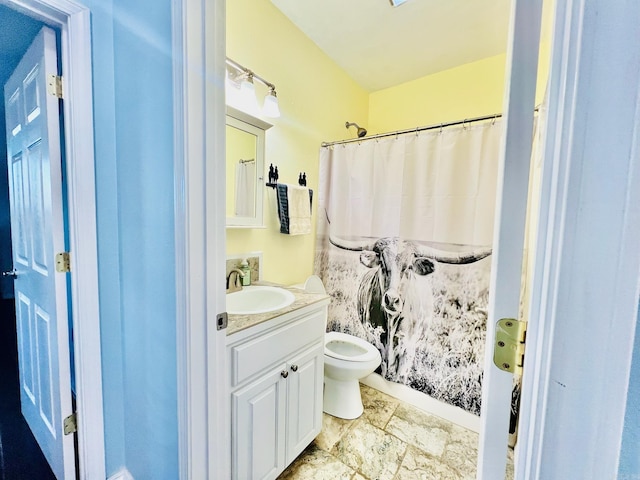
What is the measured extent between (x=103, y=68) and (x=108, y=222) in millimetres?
597

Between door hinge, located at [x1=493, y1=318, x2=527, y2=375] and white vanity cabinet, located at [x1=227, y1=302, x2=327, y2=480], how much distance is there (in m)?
0.81

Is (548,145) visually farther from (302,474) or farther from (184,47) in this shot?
(302,474)

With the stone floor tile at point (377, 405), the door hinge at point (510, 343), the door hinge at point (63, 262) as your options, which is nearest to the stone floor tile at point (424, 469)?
the stone floor tile at point (377, 405)

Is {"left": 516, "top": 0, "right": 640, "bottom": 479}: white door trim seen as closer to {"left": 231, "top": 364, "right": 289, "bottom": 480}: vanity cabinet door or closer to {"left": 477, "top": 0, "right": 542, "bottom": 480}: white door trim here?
{"left": 477, "top": 0, "right": 542, "bottom": 480}: white door trim

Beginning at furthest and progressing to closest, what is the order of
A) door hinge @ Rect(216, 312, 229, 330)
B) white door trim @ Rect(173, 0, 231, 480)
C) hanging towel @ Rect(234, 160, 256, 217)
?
hanging towel @ Rect(234, 160, 256, 217), door hinge @ Rect(216, 312, 229, 330), white door trim @ Rect(173, 0, 231, 480)

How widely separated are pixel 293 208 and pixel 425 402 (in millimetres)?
1611

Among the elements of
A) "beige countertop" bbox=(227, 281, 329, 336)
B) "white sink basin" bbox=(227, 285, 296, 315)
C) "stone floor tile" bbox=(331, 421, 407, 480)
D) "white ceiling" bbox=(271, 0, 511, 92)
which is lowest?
"stone floor tile" bbox=(331, 421, 407, 480)

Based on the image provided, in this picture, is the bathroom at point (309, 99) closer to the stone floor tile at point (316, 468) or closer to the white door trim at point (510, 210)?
the stone floor tile at point (316, 468)

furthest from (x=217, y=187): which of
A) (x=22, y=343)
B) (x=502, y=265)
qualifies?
(x=22, y=343)

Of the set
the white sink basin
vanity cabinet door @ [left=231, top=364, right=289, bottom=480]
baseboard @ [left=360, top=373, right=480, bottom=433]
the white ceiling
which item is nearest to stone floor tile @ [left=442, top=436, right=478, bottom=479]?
baseboard @ [left=360, top=373, right=480, bottom=433]

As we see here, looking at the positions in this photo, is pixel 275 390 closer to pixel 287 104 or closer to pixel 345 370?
pixel 345 370

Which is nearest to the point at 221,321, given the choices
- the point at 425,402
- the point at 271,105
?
the point at 271,105

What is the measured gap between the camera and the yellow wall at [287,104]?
156 centimetres

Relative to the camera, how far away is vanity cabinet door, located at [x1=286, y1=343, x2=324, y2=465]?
124cm
